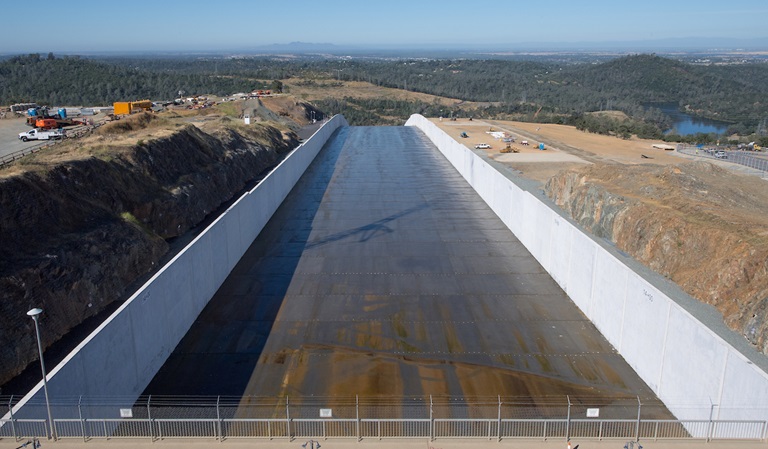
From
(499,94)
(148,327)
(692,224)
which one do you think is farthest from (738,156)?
(499,94)

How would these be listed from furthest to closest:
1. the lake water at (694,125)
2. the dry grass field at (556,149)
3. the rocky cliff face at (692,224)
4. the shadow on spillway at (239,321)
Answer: the lake water at (694,125), the dry grass field at (556,149), the rocky cliff face at (692,224), the shadow on spillway at (239,321)

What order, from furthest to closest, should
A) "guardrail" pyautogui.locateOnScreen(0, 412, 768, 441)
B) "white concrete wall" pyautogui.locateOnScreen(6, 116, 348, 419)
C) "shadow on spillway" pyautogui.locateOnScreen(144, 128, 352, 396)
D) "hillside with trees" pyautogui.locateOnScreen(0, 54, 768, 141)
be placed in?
"hillside with trees" pyautogui.locateOnScreen(0, 54, 768, 141), "shadow on spillway" pyautogui.locateOnScreen(144, 128, 352, 396), "white concrete wall" pyautogui.locateOnScreen(6, 116, 348, 419), "guardrail" pyautogui.locateOnScreen(0, 412, 768, 441)

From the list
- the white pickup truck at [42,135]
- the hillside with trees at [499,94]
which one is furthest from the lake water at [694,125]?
the white pickup truck at [42,135]

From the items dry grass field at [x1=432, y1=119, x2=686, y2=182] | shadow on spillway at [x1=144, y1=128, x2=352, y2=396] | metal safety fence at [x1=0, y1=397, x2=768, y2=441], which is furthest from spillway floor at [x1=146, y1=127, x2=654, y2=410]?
dry grass field at [x1=432, y1=119, x2=686, y2=182]

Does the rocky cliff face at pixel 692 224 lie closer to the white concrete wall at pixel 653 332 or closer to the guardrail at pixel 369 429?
the white concrete wall at pixel 653 332

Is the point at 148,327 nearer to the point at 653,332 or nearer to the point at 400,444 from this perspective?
the point at 400,444

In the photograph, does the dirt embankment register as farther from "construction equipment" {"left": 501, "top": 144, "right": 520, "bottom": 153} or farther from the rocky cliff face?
"construction equipment" {"left": 501, "top": 144, "right": 520, "bottom": 153}
